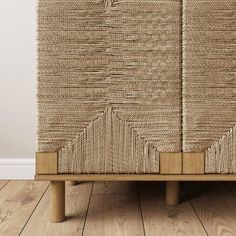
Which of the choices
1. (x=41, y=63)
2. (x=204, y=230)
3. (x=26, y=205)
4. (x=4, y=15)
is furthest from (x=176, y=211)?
(x=4, y=15)

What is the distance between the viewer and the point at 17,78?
53.7 inches

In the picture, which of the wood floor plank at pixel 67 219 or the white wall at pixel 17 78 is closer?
the wood floor plank at pixel 67 219

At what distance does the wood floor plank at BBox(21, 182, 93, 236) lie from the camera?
2.93ft

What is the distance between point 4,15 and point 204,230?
3.09 feet

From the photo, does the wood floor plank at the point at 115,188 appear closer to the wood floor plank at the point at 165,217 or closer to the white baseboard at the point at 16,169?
the wood floor plank at the point at 165,217

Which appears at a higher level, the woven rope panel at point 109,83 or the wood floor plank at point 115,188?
the woven rope panel at point 109,83

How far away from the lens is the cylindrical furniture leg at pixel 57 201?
94cm

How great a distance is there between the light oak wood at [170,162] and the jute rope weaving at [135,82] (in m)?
0.01

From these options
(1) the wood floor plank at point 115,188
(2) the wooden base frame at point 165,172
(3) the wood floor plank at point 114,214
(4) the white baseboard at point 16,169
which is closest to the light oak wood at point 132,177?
(2) the wooden base frame at point 165,172

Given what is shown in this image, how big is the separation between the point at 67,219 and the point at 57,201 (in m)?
0.06

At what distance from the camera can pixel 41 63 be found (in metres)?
0.89

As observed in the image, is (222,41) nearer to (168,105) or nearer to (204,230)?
(168,105)

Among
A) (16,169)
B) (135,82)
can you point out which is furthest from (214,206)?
(16,169)

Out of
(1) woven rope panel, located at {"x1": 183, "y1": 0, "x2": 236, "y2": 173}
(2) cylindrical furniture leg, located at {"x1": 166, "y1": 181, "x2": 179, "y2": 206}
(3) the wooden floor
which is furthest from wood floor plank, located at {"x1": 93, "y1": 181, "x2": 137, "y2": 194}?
(1) woven rope panel, located at {"x1": 183, "y1": 0, "x2": 236, "y2": 173}
